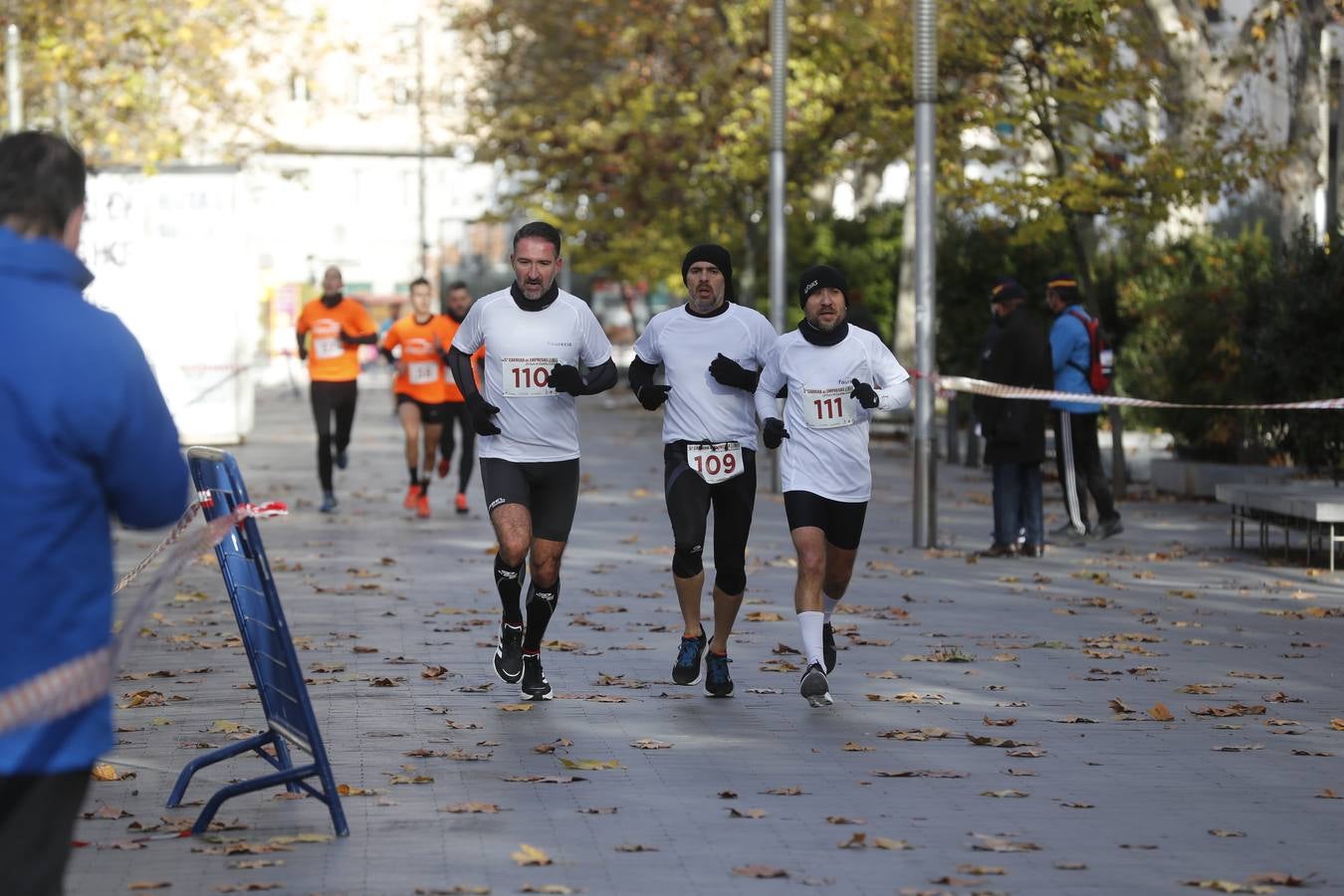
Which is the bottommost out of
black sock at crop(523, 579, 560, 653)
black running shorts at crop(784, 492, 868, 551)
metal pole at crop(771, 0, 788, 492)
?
black sock at crop(523, 579, 560, 653)

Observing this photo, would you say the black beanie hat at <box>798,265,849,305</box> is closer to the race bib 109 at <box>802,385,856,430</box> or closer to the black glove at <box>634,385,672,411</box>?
the race bib 109 at <box>802,385,856,430</box>

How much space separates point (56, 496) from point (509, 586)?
561 centimetres

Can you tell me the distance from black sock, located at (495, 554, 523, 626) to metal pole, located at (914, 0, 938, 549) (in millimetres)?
7400

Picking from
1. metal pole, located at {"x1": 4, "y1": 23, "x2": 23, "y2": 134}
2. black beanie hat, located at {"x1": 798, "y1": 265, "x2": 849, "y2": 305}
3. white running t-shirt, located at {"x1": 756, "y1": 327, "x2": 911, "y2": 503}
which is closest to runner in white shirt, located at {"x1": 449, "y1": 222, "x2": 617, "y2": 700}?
white running t-shirt, located at {"x1": 756, "y1": 327, "x2": 911, "y2": 503}

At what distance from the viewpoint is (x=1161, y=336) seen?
23391 millimetres

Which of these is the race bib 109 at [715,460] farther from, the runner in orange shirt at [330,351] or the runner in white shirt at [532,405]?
the runner in orange shirt at [330,351]

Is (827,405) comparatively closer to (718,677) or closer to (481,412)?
(718,677)

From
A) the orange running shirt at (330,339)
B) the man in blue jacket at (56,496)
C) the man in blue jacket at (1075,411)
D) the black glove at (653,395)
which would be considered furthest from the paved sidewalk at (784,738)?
the orange running shirt at (330,339)

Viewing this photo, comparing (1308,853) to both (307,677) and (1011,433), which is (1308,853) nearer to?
(307,677)

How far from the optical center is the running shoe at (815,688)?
29.7 ft

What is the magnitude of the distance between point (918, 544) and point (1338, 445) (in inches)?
125

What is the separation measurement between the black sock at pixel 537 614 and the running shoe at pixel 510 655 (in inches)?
6.7

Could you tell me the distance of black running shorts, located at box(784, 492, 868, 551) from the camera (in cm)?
934

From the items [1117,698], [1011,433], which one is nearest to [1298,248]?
[1011,433]
